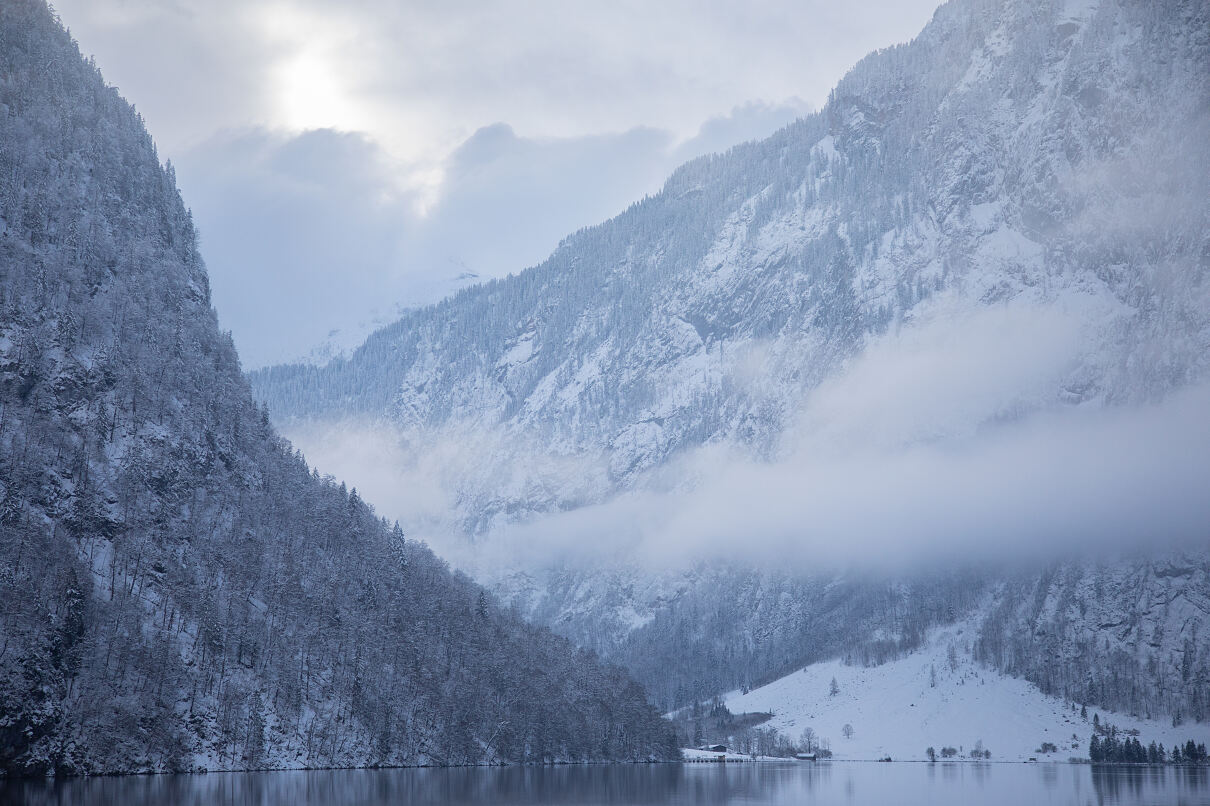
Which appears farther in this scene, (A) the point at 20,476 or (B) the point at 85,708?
(A) the point at 20,476

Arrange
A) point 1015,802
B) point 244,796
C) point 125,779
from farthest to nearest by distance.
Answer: point 125,779 < point 1015,802 < point 244,796

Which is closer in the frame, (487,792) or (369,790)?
(369,790)

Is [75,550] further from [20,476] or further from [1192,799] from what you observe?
[1192,799]

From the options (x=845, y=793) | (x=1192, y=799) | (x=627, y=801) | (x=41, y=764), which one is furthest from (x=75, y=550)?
(x=1192, y=799)

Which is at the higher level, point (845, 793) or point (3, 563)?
point (3, 563)

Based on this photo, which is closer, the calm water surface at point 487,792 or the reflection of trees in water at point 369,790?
the reflection of trees in water at point 369,790

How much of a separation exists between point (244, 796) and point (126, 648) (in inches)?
2398

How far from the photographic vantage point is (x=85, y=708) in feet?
579

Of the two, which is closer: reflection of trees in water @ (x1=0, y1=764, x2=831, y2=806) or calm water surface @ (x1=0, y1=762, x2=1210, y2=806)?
reflection of trees in water @ (x1=0, y1=764, x2=831, y2=806)

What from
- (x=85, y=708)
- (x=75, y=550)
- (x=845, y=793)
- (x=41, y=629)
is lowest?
(x=845, y=793)

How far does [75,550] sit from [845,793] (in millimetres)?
122950

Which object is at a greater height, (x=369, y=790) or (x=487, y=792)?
(x=369, y=790)

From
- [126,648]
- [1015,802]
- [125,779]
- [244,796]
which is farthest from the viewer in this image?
[126,648]

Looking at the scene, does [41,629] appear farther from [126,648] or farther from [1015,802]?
[1015,802]
